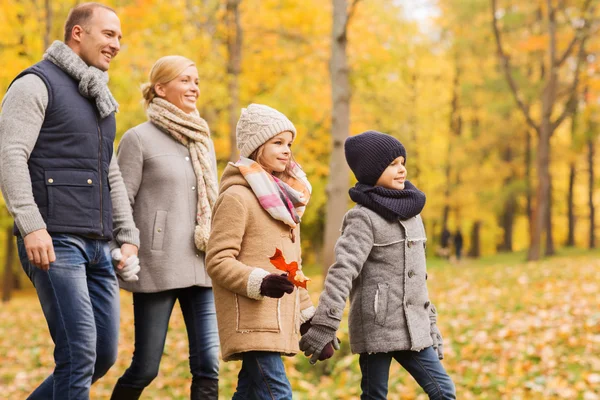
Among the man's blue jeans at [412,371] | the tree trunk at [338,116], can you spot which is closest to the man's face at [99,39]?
the man's blue jeans at [412,371]

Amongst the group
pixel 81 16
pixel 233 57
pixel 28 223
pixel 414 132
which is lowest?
pixel 28 223

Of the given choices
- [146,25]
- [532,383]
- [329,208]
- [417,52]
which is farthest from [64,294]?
[417,52]

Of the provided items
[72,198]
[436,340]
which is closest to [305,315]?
[436,340]

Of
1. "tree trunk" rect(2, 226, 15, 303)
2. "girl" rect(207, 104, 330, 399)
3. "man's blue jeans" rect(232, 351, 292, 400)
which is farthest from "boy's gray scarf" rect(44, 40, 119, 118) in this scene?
"tree trunk" rect(2, 226, 15, 303)

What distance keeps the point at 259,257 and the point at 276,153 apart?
55 cm

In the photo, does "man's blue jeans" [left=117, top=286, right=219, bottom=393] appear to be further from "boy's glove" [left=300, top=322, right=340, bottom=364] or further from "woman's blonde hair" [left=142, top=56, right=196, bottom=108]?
"woman's blonde hair" [left=142, top=56, right=196, bottom=108]

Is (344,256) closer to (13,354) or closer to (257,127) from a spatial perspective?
(257,127)

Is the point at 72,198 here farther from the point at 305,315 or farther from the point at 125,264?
the point at 305,315

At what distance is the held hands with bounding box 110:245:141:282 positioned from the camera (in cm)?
384

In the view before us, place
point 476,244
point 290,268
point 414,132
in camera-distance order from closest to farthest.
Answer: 1. point 290,268
2. point 414,132
3. point 476,244

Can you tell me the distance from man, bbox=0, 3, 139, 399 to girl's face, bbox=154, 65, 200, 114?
569mm

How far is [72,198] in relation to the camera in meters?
3.42

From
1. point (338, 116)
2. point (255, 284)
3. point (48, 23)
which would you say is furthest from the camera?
point (48, 23)

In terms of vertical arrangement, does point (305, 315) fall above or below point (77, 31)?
below
